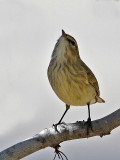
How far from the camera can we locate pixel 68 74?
4500 mm

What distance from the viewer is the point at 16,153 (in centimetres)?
324

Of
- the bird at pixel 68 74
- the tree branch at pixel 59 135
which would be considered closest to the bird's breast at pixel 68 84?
the bird at pixel 68 74

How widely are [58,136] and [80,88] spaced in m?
1.10

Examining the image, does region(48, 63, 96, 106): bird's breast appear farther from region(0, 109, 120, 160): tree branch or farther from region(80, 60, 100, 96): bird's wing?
region(0, 109, 120, 160): tree branch

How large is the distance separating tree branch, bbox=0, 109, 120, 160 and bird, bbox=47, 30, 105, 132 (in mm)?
653

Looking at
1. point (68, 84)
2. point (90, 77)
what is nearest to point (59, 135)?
point (68, 84)

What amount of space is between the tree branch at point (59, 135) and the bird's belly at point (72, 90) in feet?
2.09

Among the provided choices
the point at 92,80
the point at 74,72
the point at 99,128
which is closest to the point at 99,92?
the point at 92,80

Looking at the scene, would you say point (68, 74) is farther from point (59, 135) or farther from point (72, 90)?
point (59, 135)

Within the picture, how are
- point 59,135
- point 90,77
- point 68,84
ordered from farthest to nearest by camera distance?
point 90,77, point 68,84, point 59,135

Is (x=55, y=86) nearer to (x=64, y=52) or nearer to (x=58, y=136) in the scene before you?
(x=64, y=52)

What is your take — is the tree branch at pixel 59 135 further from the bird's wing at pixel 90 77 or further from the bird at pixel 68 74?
the bird's wing at pixel 90 77

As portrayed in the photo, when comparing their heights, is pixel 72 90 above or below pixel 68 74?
below

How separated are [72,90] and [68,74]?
192 mm
